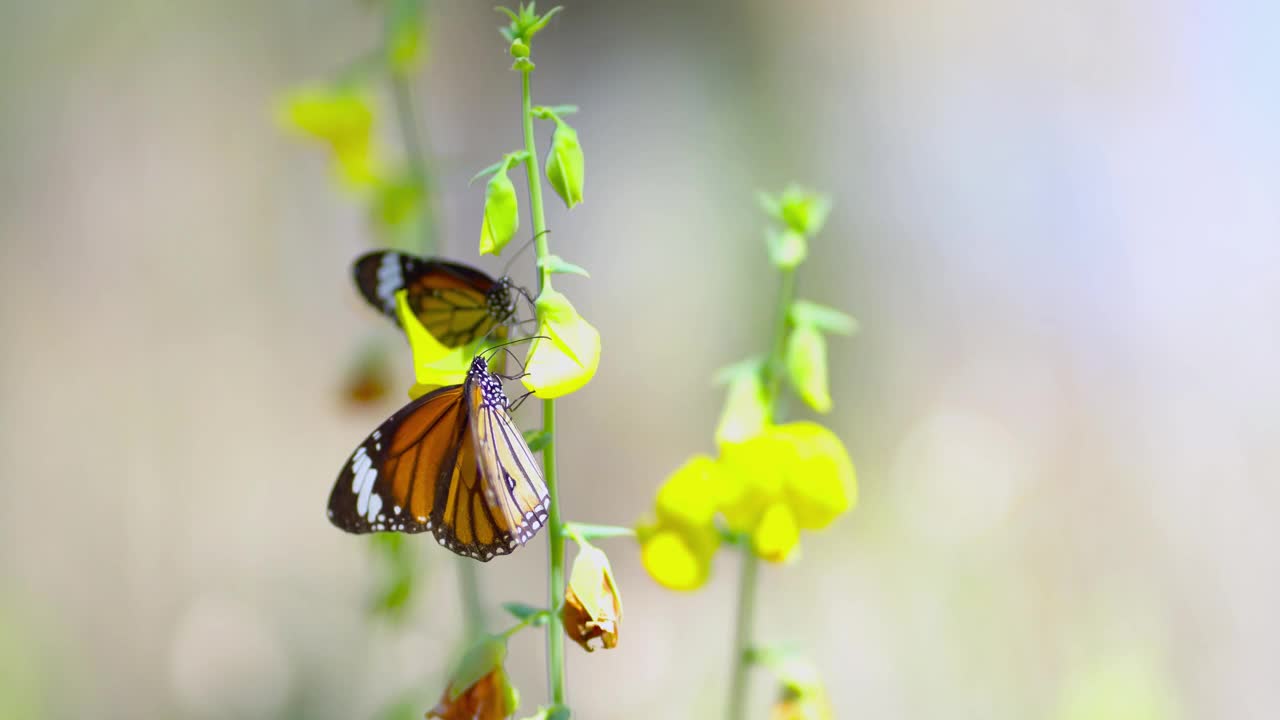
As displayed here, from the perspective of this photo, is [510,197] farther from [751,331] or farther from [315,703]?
[751,331]

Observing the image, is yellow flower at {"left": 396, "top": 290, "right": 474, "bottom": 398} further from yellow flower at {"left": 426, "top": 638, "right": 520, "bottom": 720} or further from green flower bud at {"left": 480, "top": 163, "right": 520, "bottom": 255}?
yellow flower at {"left": 426, "top": 638, "right": 520, "bottom": 720}

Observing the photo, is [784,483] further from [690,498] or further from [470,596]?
[470,596]

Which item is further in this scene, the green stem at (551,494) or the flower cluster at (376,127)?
the flower cluster at (376,127)

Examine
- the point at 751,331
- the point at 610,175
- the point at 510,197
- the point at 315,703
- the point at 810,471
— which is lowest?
the point at 315,703

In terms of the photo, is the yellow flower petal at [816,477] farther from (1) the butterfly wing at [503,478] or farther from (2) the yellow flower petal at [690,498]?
(1) the butterfly wing at [503,478]

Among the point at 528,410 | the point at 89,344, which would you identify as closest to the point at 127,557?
the point at 89,344

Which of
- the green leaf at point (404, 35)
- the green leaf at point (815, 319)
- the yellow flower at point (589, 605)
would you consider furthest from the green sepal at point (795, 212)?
the green leaf at point (404, 35)

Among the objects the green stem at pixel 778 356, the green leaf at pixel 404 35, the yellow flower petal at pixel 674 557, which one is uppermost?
the green leaf at pixel 404 35

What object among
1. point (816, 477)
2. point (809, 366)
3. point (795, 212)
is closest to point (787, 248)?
point (795, 212)
